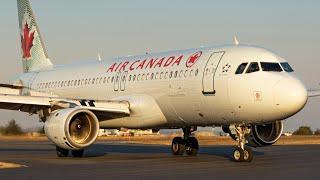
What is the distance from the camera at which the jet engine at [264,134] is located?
24.7 metres

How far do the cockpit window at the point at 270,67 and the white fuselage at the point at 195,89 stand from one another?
0.23 m

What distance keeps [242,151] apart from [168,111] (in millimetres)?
4306

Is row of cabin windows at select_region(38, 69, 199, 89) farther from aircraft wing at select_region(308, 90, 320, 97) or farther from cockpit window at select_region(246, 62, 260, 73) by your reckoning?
aircraft wing at select_region(308, 90, 320, 97)

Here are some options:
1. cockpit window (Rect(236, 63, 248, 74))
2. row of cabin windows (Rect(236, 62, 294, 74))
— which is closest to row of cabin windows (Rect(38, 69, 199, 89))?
cockpit window (Rect(236, 63, 248, 74))

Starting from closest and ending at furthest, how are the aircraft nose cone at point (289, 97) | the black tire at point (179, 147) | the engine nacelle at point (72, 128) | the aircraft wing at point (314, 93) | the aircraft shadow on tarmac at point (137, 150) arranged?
the aircraft nose cone at point (289, 97) < the engine nacelle at point (72, 128) < the aircraft wing at point (314, 93) < the black tire at point (179, 147) < the aircraft shadow on tarmac at point (137, 150)

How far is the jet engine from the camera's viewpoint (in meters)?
24.7

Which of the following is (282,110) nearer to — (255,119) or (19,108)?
(255,119)

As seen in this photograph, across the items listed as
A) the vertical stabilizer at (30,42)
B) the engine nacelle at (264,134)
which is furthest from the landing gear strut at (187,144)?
the vertical stabilizer at (30,42)

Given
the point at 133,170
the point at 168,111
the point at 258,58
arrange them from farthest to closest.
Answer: the point at 168,111 → the point at 258,58 → the point at 133,170

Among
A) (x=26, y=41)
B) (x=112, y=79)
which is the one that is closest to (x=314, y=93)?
(x=112, y=79)

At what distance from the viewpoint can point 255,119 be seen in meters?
22.1

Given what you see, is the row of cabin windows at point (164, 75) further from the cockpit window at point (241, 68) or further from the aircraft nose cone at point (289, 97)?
the aircraft nose cone at point (289, 97)

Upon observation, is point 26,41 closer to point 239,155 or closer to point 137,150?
point 137,150

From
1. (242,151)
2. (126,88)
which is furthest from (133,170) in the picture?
(126,88)
